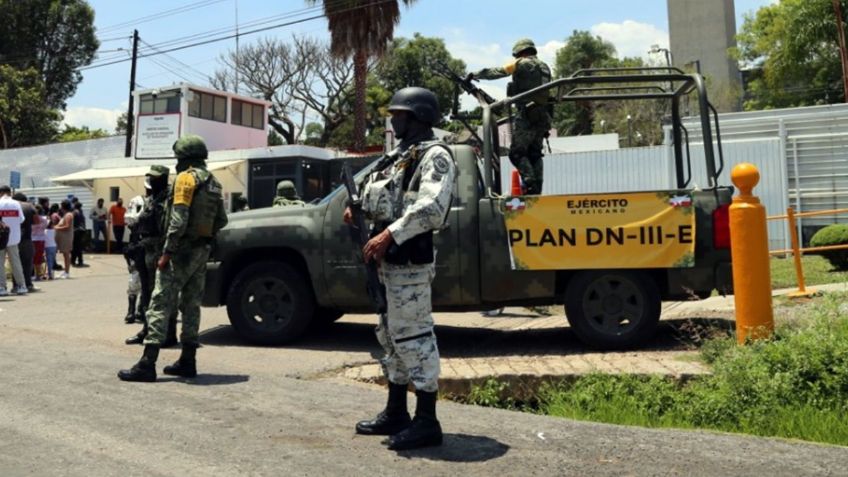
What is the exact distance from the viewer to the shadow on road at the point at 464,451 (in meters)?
3.63

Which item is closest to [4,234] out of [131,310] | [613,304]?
[131,310]

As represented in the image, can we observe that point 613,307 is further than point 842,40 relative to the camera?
No

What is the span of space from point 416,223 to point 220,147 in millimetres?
25140

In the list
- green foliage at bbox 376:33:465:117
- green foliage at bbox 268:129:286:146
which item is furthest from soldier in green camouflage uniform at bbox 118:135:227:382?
green foliage at bbox 268:129:286:146

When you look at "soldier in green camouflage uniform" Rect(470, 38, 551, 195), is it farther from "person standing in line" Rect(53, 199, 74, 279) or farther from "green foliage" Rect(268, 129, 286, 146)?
"green foliage" Rect(268, 129, 286, 146)

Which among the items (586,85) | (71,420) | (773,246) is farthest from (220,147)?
(71,420)

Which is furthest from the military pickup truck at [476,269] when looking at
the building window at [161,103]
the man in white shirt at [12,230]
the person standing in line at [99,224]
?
the building window at [161,103]

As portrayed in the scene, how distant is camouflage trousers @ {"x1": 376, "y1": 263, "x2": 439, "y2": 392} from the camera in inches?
148

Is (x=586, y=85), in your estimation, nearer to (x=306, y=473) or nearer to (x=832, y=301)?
(x=832, y=301)

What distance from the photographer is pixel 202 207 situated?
5.54m

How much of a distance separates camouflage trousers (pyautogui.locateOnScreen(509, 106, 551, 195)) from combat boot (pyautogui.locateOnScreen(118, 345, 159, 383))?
359cm

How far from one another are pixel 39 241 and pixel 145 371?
10700 millimetres

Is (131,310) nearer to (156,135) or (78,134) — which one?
(156,135)

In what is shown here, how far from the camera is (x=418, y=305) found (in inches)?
149
